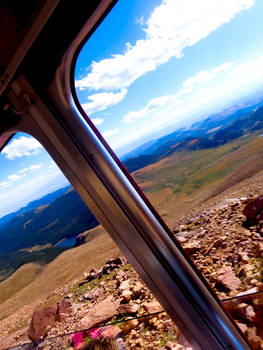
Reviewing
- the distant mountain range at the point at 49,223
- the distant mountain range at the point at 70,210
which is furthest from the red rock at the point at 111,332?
the distant mountain range at the point at 49,223

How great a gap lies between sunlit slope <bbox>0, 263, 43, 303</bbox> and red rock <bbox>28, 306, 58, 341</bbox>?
17.1 m

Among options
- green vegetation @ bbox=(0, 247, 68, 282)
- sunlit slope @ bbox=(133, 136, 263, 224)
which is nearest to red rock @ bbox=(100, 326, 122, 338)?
sunlit slope @ bbox=(133, 136, 263, 224)

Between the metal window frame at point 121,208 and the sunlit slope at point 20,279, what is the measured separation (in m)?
20.7

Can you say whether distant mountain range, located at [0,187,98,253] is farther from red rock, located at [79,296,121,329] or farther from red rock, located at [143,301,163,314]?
red rock, located at [143,301,163,314]

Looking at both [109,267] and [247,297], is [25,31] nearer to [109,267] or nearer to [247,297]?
[247,297]

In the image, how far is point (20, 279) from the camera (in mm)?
19562

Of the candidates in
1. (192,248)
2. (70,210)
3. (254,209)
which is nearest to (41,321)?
(192,248)

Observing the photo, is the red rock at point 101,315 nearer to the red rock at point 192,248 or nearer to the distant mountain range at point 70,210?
the red rock at point 192,248

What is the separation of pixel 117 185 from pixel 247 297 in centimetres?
87

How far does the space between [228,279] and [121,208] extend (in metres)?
1.72

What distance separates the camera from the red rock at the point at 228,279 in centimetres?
210

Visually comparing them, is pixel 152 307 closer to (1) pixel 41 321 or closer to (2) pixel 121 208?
(2) pixel 121 208

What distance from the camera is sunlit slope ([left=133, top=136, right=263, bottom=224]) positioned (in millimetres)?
16697

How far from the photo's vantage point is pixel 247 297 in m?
1.09
